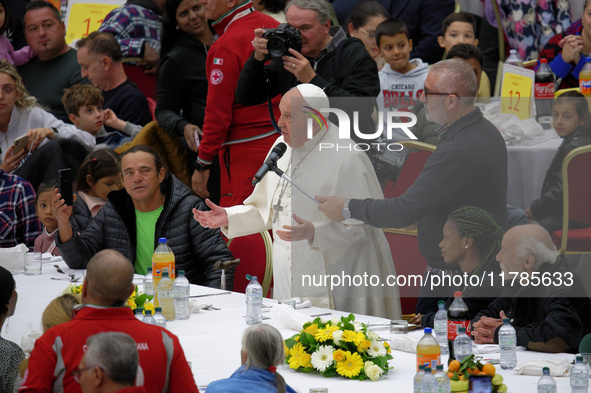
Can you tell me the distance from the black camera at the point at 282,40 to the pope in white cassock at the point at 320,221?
49 centimetres

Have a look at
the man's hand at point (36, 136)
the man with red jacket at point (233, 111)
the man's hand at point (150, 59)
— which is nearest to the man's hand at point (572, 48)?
the man with red jacket at point (233, 111)

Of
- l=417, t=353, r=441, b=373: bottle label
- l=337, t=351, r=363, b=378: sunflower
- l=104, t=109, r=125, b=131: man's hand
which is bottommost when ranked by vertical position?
l=337, t=351, r=363, b=378: sunflower

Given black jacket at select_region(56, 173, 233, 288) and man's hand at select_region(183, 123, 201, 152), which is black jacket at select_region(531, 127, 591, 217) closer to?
black jacket at select_region(56, 173, 233, 288)

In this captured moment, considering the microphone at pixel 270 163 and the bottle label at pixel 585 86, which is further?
the bottle label at pixel 585 86

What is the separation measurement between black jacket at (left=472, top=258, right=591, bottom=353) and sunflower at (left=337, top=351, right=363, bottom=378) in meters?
0.76

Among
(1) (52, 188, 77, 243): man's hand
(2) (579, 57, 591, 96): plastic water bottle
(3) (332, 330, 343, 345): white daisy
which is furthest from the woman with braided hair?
(2) (579, 57, 591, 96): plastic water bottle

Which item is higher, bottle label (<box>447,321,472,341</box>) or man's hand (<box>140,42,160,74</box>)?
man's hand (<box>140,42,160,74</box>)

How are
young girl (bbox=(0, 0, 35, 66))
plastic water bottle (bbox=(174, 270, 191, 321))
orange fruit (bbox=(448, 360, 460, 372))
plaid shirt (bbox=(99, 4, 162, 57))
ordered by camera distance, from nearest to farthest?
orange fruit (bbox=(448, 360, 460, 372))
plastic water bottle (bbox=(174, 270, 191, 321))
plaid shirt (bbox=(99, 4, 162, 57))
young girl (bbox=(0, 0, 35, 66))

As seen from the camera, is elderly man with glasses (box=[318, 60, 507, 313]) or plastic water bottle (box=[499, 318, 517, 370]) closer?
plastic water bottle (box=[499, 318, 517, 370])

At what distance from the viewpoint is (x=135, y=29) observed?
26.3 ft

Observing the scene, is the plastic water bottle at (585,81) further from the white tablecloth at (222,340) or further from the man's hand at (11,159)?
the man's hand at (11,159)

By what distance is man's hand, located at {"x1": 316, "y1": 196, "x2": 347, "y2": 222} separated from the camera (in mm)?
5035

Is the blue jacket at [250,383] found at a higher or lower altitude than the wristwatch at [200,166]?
lower

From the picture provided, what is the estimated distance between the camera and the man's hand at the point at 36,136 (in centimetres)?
716
